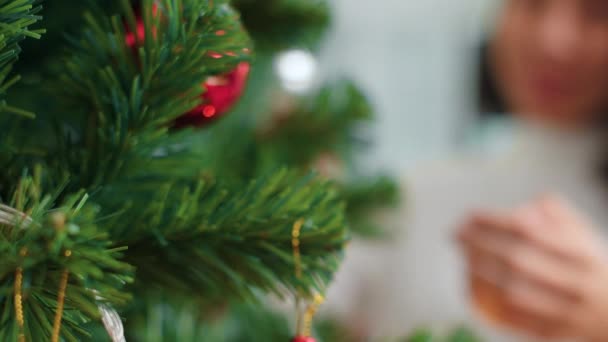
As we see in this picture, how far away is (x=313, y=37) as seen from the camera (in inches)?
15.1

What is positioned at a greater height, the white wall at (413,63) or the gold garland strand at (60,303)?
the gold garland strand at (60,303)

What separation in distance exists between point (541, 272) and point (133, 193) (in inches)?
18.2

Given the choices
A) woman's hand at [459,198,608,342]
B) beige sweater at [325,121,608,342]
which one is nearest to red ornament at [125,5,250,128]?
woman's hand at [459,198,608,342]

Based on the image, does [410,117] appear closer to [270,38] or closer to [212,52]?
[270,38]

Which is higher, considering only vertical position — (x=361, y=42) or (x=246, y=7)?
(x=246, y=7)

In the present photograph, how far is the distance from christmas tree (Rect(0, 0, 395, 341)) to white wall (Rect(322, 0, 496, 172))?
43.3 inches

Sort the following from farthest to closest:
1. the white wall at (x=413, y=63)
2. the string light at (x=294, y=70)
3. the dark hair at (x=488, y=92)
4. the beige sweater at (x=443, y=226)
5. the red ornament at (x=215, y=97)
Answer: the white wall at (x=413, y=63) → the dark hair at (x=488, y=92) → the beige sweater at (x=443, y=226) → the string light at (x=294, y=70) → the red ornament at (x=215, y=97)

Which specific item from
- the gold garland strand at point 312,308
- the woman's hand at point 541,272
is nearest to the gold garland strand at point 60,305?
the gold garland strand at point 312,308

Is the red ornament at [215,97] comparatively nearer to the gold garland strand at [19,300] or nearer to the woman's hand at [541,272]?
the gold garland strand at [19,300]

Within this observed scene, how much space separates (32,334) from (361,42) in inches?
50.6

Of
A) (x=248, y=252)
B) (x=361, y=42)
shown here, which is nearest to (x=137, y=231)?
(x=248, y=252)

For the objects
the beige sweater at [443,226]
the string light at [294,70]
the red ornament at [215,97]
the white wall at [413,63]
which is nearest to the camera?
the red ornament at [215,97]

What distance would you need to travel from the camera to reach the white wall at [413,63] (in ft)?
4.47

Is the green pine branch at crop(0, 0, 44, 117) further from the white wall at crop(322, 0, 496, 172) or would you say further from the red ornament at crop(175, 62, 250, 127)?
the white wall at crop(322, 0, 496, 172)
